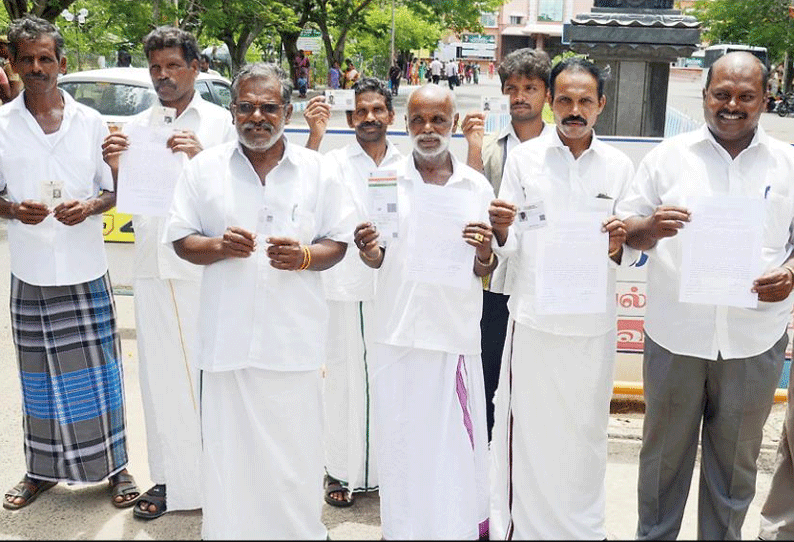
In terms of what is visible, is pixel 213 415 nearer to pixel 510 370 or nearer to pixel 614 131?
pixel 510 370

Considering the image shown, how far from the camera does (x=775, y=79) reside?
140 ft

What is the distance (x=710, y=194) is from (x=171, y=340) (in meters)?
2.46

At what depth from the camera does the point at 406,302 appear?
3701mm

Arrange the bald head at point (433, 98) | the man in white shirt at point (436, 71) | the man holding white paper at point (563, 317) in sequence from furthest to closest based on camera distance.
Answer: the man in white shirt at point (436, 71), the bald head at point (433, 98), the man holding white paper at point (563, 317)

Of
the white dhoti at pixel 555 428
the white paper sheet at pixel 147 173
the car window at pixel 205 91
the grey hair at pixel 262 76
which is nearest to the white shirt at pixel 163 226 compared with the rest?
the white paper sheet at pixel 147 173

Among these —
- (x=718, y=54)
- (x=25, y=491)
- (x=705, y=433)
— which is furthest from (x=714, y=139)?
(x=718, y=54)

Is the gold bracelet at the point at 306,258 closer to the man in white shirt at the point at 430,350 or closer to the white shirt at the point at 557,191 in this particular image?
the man in white shirt at the point at 430,350

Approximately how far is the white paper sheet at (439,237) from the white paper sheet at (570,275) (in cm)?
30

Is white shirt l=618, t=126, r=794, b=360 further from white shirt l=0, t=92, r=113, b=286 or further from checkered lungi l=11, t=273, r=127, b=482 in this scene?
checkered lungi l=11, t=273, r=127, b=482

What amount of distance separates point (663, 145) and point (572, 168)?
14.2 inches

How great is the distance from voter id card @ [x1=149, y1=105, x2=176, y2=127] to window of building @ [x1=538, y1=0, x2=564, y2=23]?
270 ft

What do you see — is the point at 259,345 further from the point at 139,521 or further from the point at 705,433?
the point at 705,433

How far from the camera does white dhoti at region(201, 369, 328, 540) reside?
3.45 metres

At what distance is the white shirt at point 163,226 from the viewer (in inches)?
164
